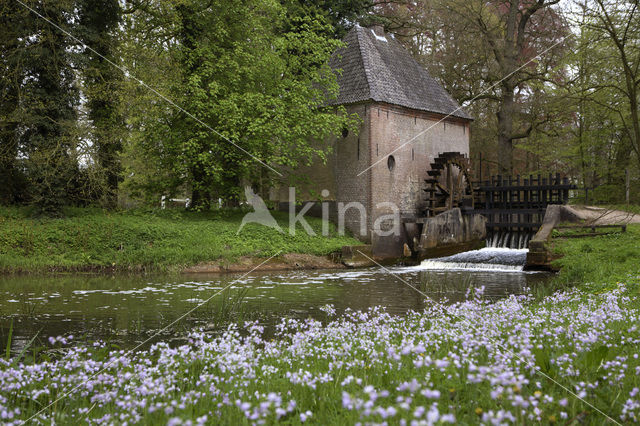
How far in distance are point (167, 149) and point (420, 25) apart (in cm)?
1532

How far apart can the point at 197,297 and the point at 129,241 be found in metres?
6.43

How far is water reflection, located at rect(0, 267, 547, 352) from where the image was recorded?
7051 mm

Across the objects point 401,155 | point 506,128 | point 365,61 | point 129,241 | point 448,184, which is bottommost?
point 129,241

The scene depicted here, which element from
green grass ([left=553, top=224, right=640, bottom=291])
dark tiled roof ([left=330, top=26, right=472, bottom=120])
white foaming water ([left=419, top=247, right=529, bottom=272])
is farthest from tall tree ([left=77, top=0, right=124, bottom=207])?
green grass ([left=553, top=224, right=640, bottom=291])

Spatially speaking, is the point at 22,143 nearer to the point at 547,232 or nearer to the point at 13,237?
the point at 13,237

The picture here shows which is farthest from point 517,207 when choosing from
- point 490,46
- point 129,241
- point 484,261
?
point 129,241

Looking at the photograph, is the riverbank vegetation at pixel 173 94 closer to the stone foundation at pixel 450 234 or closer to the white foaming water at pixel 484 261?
the stone foundation at pixel 450 234

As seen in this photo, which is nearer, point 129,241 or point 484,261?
point 129,241

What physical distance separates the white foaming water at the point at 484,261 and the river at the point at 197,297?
185 millimetres

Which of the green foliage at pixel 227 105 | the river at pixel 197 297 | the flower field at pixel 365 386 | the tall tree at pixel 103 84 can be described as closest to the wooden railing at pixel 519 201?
the river at pixel 197 297

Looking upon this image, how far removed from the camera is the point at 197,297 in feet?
31.9

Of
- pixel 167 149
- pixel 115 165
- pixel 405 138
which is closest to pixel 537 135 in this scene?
pixel 405 138

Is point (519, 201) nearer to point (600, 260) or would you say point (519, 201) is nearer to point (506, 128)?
point (506, 128)

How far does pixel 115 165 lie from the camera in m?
16.3
